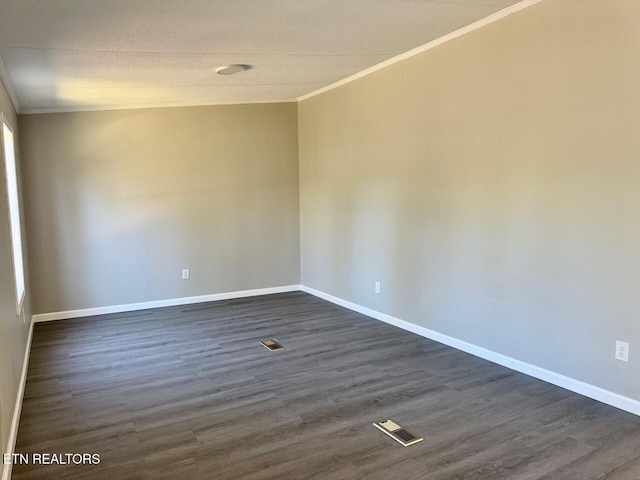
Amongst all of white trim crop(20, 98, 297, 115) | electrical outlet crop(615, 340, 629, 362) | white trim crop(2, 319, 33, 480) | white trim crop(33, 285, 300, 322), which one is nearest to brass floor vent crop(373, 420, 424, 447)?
electrical outlet crop(615, 340, 629, 362)

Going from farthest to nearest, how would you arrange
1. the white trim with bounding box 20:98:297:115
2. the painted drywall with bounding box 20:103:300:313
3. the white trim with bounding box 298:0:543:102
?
the painted drywall with bounding box 20:103:300:313 → the white trim with bounding box 20:98:297:115 → the white trim with bounding box 298:0:543:102

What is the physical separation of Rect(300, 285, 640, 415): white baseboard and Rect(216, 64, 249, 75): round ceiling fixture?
2.63 meters

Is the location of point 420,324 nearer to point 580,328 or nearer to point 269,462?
point 580,328

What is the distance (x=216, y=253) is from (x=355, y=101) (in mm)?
2434

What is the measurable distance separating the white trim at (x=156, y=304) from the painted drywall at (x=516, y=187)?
1612mm

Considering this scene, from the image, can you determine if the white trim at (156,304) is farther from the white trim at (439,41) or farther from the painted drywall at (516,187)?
the white trim at (439,41)

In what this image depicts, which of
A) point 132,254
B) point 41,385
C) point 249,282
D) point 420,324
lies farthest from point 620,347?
point 132,254

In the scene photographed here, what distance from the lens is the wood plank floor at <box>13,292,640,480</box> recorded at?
7.67ft

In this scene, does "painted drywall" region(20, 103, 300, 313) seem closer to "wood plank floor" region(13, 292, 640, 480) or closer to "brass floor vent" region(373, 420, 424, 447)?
"wood plank floor" region(13, 292, 640, 480)

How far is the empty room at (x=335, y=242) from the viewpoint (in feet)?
8.36

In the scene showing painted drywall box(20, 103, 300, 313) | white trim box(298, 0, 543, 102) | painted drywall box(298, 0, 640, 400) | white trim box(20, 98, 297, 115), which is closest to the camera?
painted drywall box(298, 0, 640, 400)

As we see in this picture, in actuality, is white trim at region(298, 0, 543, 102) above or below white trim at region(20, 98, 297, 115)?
above

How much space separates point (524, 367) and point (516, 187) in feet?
4.15

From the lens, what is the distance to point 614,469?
227cm
